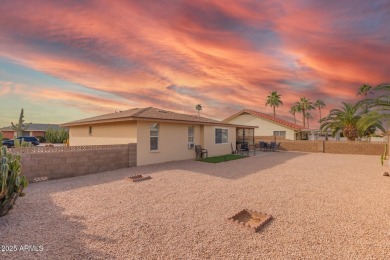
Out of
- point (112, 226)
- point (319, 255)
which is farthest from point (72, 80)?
point (319, 255)

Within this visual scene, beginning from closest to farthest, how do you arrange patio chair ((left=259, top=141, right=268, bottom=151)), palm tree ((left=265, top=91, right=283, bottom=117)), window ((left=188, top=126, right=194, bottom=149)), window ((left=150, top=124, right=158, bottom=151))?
window ((left=150, top=124, right=158, bottom=151)), window ((left=188, top=126, right=194, bottom=149)), patio chair ((left=259, top=141, right=268, bottom=151)), palm tree ((left=265, top=91, right=283, bottom=117))

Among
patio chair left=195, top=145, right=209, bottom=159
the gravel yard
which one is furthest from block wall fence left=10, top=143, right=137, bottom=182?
patio chair left=195, top=145, right=209, bottom=159

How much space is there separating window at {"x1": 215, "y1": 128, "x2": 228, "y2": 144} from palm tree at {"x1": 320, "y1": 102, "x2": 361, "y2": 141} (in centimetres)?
1569

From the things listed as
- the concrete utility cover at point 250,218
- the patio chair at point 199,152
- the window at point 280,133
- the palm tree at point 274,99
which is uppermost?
the palm tree at point 274,99

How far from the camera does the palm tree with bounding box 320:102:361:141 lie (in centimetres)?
2619

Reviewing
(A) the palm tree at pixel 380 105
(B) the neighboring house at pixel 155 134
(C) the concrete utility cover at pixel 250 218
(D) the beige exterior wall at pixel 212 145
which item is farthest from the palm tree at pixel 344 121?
(C) the concrete utility cover at pixel 250 218

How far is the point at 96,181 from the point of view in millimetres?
9164

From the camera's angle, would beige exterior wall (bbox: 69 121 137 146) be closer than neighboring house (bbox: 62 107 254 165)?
No

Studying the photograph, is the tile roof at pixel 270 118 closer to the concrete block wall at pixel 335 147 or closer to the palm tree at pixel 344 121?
the palm tree at pixel 344 121

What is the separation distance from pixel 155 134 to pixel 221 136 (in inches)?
329

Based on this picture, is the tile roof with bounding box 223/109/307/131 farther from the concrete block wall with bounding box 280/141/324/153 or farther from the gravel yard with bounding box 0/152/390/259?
the gravel yard with bounding box 0/152/390/259

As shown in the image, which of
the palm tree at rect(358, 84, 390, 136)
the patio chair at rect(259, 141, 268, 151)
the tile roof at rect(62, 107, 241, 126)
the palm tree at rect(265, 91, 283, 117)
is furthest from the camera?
the palm tree at rect(265, 91, 283, 117)

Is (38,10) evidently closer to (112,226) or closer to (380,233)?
(112,226)

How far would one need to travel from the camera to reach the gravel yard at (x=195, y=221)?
12.2 feet
